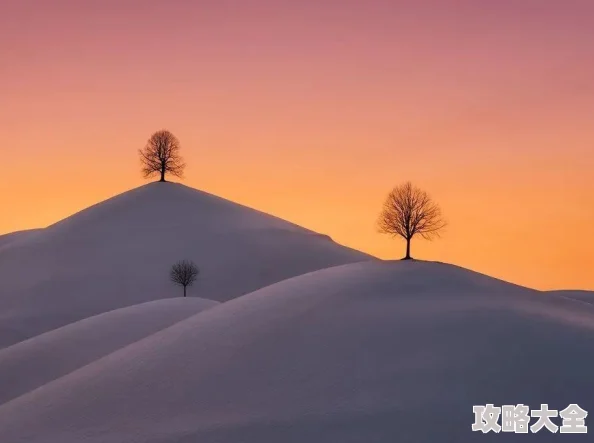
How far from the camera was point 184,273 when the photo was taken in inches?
4419

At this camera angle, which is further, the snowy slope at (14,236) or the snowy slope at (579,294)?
the snowy slope at (14,236)

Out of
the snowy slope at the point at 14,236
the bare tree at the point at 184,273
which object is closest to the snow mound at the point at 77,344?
the bare tree at the point at 184,273

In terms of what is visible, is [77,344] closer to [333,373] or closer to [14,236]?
[333,373]

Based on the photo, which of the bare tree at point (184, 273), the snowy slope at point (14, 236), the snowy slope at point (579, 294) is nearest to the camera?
the bare tree at point (184, 273)

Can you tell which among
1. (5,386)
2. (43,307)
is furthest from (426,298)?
(43,307)

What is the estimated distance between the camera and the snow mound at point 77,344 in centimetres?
5888

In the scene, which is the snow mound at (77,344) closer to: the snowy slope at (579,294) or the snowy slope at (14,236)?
the snowy slope at (14,236)

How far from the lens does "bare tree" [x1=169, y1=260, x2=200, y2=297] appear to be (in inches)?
A: 4417

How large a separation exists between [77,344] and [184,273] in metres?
49.0

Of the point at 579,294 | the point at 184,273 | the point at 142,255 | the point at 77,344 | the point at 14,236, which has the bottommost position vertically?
the point at 77,344

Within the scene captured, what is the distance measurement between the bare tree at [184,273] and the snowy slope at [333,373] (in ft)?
194

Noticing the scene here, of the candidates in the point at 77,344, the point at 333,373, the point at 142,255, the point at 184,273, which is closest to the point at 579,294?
the point at 184,273

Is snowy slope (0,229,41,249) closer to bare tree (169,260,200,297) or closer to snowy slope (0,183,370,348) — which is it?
snowy slope (0,183,370,348)

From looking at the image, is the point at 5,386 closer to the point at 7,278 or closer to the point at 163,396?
the point at 163,396
